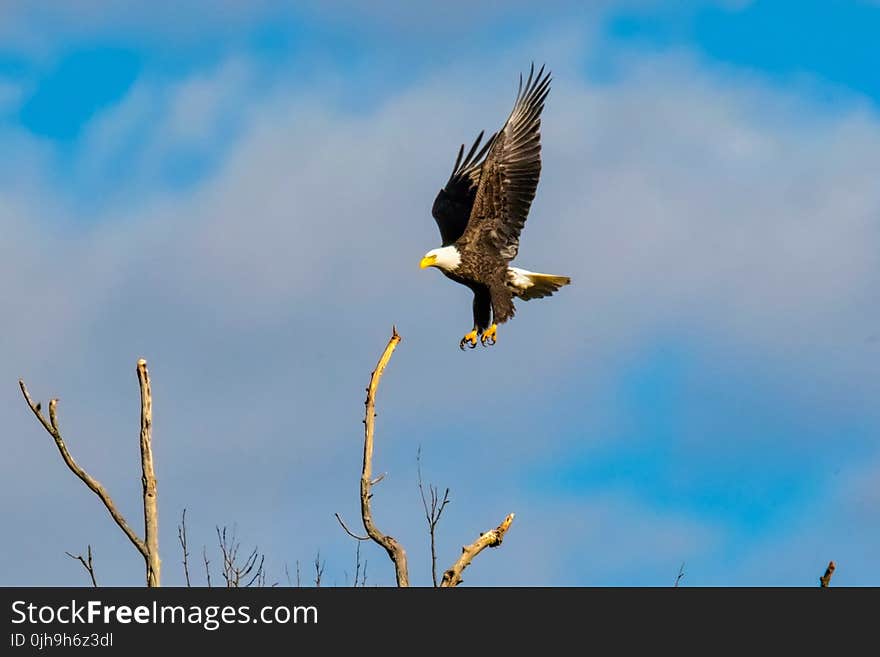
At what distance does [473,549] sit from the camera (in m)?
8.23

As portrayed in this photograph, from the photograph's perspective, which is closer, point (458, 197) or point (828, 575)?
point (828, 575)

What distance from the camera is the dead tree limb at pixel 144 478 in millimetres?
6941

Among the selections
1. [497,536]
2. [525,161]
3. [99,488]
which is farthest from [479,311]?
[99,488]

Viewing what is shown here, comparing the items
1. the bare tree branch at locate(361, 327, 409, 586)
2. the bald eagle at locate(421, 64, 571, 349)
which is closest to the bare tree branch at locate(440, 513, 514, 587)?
the bare tree branch at locate(361, 327, 409, 586)

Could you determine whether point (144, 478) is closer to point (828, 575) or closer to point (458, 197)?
point (828, 575)

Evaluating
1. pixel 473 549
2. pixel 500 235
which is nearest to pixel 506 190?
pixel 500 235

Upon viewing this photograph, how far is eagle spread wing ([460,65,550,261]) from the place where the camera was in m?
13.6

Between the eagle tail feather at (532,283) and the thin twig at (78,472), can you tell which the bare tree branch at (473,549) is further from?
the eagle tail feather at (532,283)

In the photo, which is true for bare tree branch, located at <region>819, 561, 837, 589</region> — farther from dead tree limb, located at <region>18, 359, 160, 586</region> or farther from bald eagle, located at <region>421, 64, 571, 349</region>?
bald eagle, located at <region>421, 64, 571, 349</region>

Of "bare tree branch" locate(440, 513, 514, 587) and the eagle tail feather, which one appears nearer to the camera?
"bare tree branch" locate(440, 513, 514, 587)

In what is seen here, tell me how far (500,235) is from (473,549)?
6005 millimetres

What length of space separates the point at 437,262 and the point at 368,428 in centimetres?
562

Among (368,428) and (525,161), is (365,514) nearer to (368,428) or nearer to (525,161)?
(368,428)
